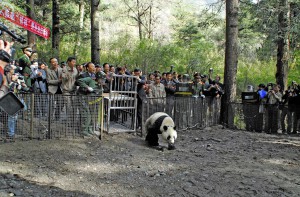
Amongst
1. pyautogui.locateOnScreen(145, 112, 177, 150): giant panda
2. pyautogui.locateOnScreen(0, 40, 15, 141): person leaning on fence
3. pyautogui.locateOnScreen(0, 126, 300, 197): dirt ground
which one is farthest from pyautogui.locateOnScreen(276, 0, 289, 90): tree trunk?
pyautogui.locateOnScreen(0, 40, 15, 141): person leaning on fence

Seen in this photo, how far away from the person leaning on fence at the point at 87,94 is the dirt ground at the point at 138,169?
35 centimetres

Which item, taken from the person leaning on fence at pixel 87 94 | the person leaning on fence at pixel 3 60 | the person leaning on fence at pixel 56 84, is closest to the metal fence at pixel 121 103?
the person leaning on fence at pixel 87 94

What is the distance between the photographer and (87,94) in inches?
346

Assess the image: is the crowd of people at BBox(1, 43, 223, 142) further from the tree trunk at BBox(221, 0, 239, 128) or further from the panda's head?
the tree trunk at BBox(221, 0, 239, 128)

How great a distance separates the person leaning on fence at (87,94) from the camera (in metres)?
8.28

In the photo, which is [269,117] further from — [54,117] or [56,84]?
[54,117]

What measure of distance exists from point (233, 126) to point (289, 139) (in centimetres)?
222

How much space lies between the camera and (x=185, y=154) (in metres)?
8.41

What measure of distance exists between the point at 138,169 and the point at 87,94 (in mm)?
2829

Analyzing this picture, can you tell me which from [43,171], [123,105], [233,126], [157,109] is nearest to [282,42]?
[233,126]

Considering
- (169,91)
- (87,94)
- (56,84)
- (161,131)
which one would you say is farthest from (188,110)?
(56,84)

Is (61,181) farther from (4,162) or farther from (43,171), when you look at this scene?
(4,162)

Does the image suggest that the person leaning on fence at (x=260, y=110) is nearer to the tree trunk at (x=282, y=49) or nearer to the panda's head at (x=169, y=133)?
the tree trunk at (x=282, y=49)

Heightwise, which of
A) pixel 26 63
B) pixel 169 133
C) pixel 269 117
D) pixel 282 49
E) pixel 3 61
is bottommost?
pixel 169 133
